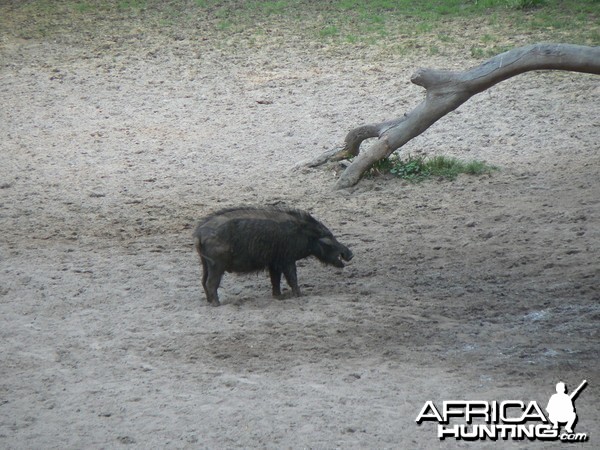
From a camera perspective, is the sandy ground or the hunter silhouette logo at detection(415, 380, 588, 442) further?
the sandy ground

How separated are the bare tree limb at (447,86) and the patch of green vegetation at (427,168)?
32 centimetres

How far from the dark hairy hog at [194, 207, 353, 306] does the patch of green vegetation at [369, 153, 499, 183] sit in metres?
3.17

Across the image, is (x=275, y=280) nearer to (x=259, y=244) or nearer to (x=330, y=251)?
(x=259, y=244)

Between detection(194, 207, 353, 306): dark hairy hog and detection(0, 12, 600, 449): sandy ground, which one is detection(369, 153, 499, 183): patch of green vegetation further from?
detection(194, 207, 353, 306): dark hairy hog

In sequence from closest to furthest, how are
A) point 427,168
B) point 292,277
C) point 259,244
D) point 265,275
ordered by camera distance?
1. point 259,244
2. point 292,277
3. point 265,275
4. point 427,168

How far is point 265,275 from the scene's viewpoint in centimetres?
1014

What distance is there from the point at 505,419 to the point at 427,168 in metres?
6.23

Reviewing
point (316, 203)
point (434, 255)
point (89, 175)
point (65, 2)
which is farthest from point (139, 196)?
point (65, 2)

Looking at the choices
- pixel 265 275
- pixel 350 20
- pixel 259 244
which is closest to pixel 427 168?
pixel 265 275

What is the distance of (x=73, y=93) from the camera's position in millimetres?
16531

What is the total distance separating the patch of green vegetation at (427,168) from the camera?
1223 cm

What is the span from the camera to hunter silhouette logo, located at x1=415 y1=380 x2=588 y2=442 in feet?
20.6

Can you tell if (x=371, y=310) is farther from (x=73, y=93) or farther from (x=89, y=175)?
(x=73, y=93)

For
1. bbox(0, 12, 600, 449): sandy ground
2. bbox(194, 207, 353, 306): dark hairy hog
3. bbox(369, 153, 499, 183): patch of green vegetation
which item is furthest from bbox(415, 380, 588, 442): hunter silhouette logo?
bbox(369, 153, 499, 183): patch of green vegetation
